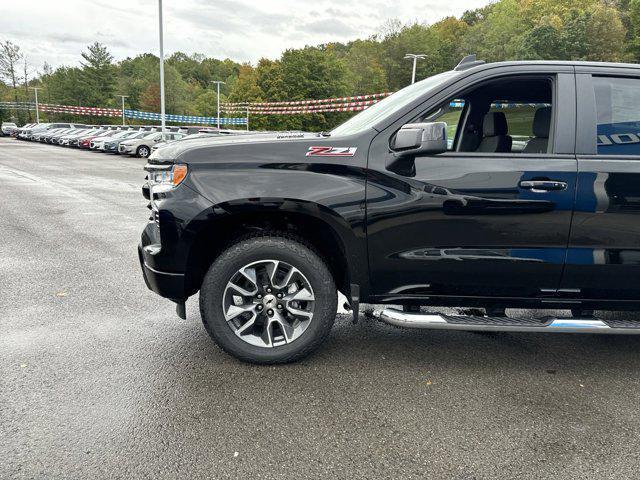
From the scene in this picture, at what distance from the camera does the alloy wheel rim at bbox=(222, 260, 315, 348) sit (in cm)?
321

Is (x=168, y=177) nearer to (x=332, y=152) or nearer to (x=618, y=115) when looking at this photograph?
(x=332, y=152)

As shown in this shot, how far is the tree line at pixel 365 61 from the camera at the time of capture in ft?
212

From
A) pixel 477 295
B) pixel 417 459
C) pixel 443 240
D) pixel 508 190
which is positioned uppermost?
pixel 508 190

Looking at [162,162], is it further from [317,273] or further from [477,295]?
[477,295]

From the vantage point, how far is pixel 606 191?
3051 millimetres

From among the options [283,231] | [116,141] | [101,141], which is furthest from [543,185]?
[101,141]

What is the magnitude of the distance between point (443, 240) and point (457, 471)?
1.30m

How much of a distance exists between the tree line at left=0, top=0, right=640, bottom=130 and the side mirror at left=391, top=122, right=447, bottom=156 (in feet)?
195

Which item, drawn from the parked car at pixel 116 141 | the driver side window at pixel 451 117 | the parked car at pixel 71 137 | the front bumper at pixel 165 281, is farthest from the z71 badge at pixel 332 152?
the parked car at pixel 71 137

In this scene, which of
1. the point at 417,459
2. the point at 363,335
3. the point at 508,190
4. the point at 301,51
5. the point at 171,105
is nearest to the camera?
the point at 417,459

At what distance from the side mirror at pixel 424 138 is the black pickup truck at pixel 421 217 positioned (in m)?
0.04

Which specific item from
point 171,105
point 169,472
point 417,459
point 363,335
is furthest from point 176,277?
point 171,105

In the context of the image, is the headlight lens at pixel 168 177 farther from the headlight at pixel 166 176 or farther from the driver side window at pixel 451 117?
the driver side window at pixel 451 117

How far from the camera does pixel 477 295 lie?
321 cm
